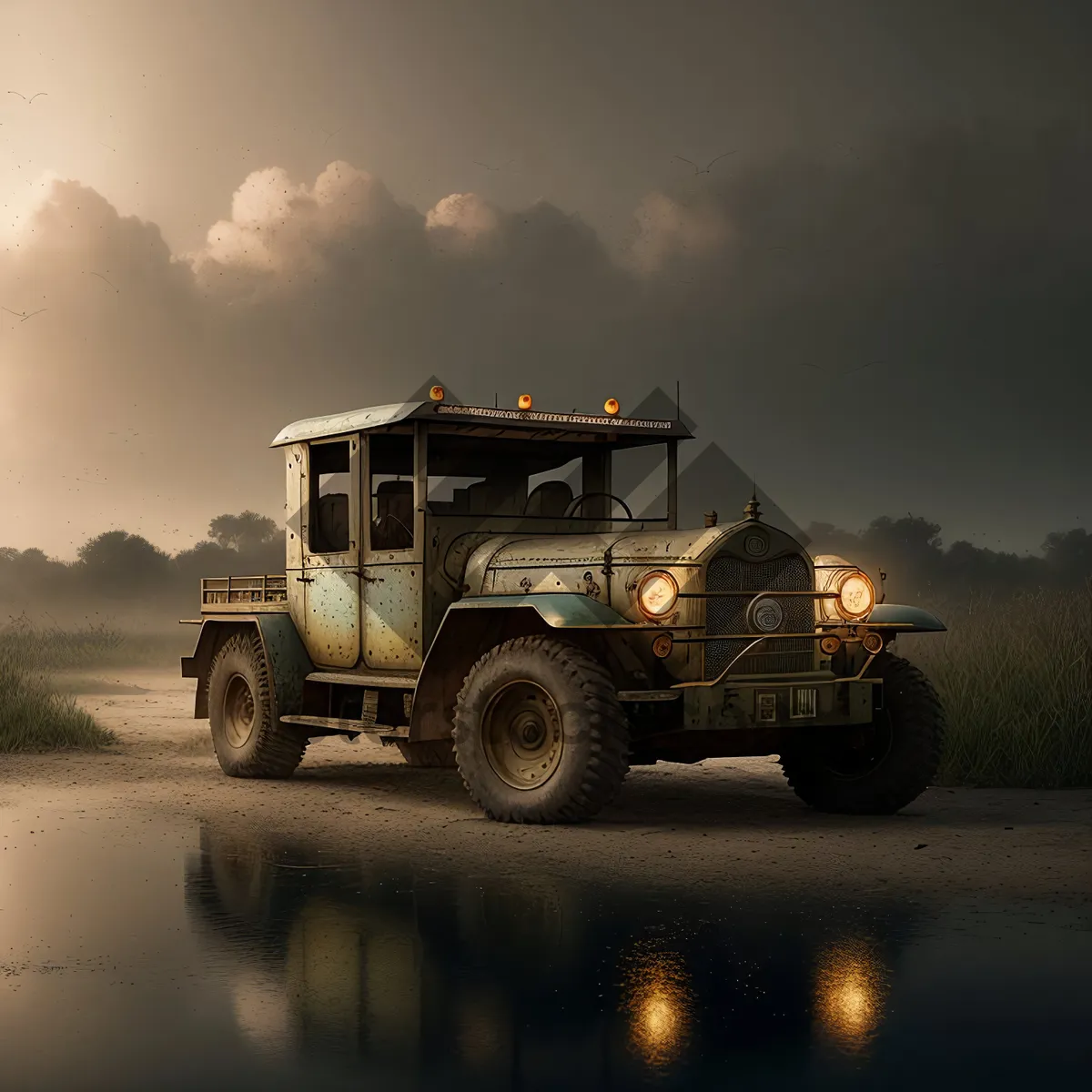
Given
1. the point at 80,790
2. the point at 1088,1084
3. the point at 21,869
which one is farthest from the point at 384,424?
the point at 1088,1084

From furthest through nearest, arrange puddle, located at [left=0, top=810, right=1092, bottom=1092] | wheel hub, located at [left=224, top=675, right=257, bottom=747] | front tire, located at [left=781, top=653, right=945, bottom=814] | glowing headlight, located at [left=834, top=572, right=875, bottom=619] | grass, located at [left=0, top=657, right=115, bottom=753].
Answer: grass, located at [left=0, top=657, right=115, bottom=753]
wheel hub, located at [left=224, top=675, right=257, bottom=747]
glowing headlight, located at [left=834, top=572, right=875, bottom=619]
front tire, located at [left=781, top=653, right=945, bottom=814]
puddle, located at [left=0, top=810, right=1092, bottom=1092]

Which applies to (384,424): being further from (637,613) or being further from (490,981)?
(490,981)

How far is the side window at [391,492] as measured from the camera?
1287cm

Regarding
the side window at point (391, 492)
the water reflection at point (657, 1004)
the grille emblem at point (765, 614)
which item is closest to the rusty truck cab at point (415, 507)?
the side window at point (391, 492)

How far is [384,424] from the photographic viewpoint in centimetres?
1234

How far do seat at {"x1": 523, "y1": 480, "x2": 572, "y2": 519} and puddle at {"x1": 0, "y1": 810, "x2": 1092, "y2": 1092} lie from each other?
15.3 ft

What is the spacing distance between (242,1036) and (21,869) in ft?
12.9

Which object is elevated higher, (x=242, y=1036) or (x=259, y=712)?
(x=259, y=712)

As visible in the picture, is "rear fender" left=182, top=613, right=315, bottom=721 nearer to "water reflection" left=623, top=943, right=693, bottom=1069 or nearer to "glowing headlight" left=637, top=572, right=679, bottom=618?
"glowing headlight" left=637, top=572, right=679, bottom=618

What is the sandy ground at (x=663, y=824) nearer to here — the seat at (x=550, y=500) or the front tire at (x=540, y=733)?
the front tire at (x=540, y=733)

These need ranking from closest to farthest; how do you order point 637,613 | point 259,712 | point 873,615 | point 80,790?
point 637,613 → point 873,615 → point 80,790 → point 259,712

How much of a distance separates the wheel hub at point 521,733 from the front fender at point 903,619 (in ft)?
8.02

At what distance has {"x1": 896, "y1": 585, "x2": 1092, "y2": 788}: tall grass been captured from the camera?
13359mm

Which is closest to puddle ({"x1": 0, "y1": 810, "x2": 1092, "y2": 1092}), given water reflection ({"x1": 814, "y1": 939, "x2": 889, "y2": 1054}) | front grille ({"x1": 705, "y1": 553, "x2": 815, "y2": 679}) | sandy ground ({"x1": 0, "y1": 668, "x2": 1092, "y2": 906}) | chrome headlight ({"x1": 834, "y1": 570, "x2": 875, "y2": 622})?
water reflection ({"x1": 814, "y1": 939, "x2": 889, "y2": 1054})
